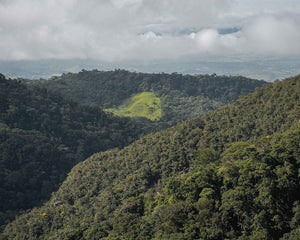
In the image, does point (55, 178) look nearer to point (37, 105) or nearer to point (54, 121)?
point (54, 121)

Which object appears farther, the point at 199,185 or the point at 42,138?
the point at 42,138

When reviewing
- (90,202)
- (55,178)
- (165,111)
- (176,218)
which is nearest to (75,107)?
(55,178)

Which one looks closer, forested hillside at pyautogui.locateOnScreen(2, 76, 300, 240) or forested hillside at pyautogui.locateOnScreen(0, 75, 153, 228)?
forested hillside at pyautogui.locateOnScreen(2, 76, 300, 240)

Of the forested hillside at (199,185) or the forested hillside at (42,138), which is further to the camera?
the forested hillside at (42,138)

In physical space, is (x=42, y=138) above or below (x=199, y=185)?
below
